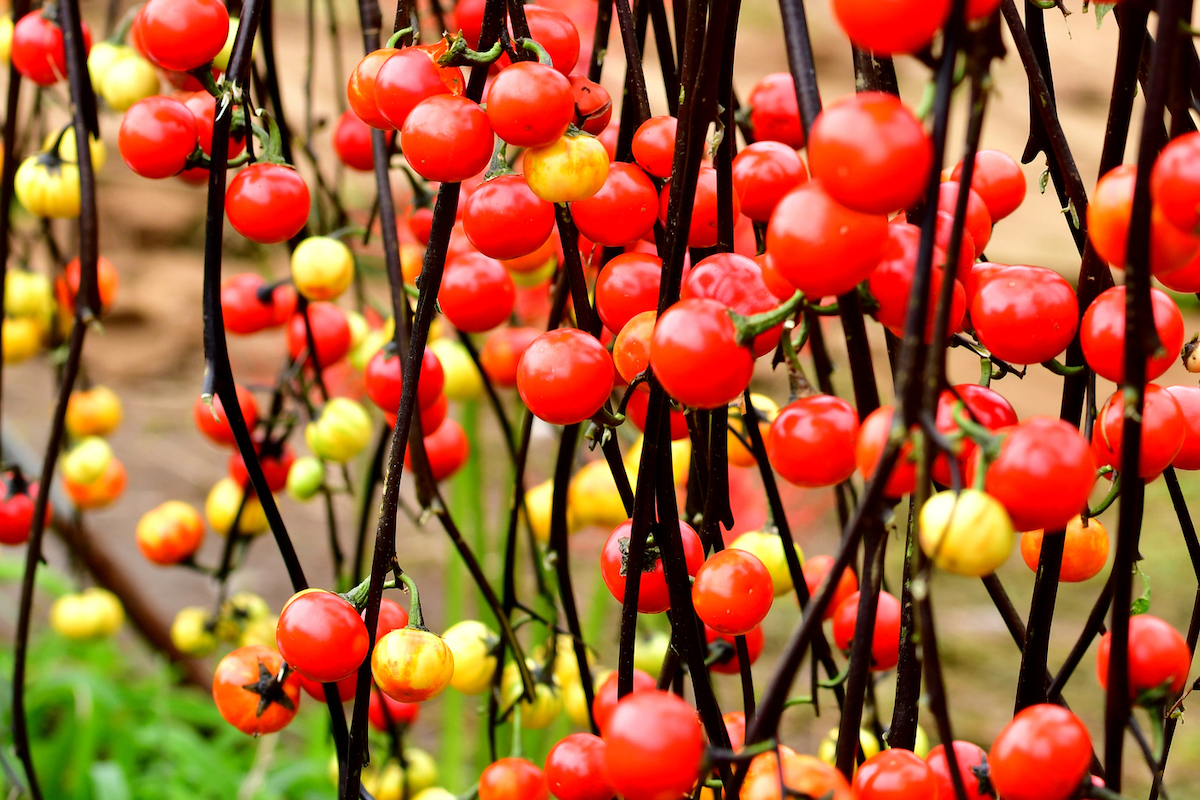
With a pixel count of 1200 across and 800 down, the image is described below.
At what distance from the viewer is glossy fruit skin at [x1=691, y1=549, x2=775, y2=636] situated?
12.2 inches

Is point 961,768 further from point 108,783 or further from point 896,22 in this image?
point 108,783

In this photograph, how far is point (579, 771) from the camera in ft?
1.12

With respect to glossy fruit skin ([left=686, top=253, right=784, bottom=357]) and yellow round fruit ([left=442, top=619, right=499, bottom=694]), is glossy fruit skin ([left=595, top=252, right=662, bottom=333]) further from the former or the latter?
yellow round fruit ([left=442, top=619, right=499, bottom=694])

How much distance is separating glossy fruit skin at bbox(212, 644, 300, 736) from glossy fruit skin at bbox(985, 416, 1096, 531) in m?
0.29

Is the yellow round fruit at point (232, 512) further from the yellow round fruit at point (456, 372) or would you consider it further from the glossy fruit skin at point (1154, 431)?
the glossy fruit skin at point (1154, 431)

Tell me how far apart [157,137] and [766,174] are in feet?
0.74

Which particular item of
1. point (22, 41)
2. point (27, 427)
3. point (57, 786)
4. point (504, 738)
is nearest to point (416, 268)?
point (22, 41)

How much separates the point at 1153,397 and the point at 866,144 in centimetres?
14

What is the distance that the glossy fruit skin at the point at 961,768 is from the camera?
1.00 ft

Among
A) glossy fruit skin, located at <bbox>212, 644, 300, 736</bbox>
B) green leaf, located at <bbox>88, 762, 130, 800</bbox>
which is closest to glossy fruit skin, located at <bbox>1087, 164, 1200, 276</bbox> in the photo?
glossy fruit skin, located at <bbox>212, 644, 300, 736</bbox>

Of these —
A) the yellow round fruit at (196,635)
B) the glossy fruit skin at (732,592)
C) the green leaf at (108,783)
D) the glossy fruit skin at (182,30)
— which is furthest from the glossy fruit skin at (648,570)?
the green leaf at (108,783)

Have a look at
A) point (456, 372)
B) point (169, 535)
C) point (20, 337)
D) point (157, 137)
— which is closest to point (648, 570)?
point (157, 137)

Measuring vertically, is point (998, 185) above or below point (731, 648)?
above

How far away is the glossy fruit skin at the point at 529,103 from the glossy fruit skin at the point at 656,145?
47 millimetres
